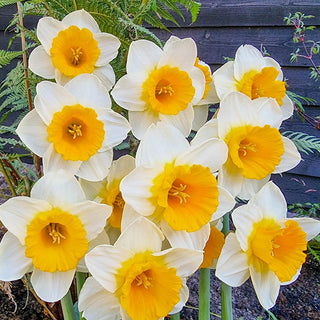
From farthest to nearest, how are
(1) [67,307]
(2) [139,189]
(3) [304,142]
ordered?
(3) [304,142]
(1) [67,307]
(2) [139,189]

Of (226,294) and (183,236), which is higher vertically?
(183,236)

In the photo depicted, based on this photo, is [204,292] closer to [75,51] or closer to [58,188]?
[58,188]

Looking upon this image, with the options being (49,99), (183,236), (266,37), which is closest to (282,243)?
(183,236)

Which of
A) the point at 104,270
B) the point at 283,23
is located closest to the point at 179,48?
the point at 104,270

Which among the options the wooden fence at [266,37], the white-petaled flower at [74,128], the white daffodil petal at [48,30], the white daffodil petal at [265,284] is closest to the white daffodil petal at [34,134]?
the white-petaled flower at [74,128]

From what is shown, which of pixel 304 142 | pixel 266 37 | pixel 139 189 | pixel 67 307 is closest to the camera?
pixel 139 189

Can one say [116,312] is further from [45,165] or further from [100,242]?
[45,165]
